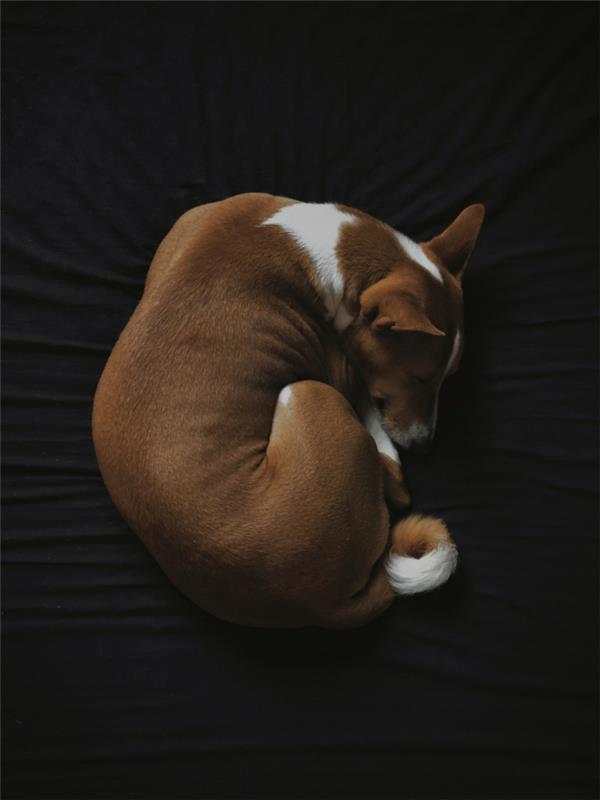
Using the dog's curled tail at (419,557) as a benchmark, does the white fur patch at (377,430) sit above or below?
above

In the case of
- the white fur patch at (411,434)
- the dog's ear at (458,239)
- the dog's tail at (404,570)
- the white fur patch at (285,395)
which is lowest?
the dog's tail at (404,570)

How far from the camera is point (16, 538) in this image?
7.02ft

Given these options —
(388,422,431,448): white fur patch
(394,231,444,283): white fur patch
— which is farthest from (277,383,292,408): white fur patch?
(394,231,444,283): white fur patch

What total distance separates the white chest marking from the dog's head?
3.5 inches

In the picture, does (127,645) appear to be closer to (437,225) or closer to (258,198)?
(258,198)

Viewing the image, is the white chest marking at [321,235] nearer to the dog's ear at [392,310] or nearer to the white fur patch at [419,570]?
the dog's ear at [392,310]

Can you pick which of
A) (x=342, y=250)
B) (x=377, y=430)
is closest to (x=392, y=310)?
(x=342, y=250)

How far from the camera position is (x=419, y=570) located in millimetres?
1979

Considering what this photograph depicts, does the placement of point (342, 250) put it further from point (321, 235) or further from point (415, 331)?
point (415, 331)

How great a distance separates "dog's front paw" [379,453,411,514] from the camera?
210 cm

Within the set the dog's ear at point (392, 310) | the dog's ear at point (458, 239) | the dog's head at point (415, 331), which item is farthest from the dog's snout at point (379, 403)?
the dog's ear at point (458, 239)

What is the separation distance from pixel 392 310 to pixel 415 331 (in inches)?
2.9

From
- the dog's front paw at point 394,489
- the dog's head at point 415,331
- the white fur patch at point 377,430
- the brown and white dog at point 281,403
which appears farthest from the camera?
the white fur patch at point 377,430

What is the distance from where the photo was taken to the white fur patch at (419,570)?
77.9 inches
